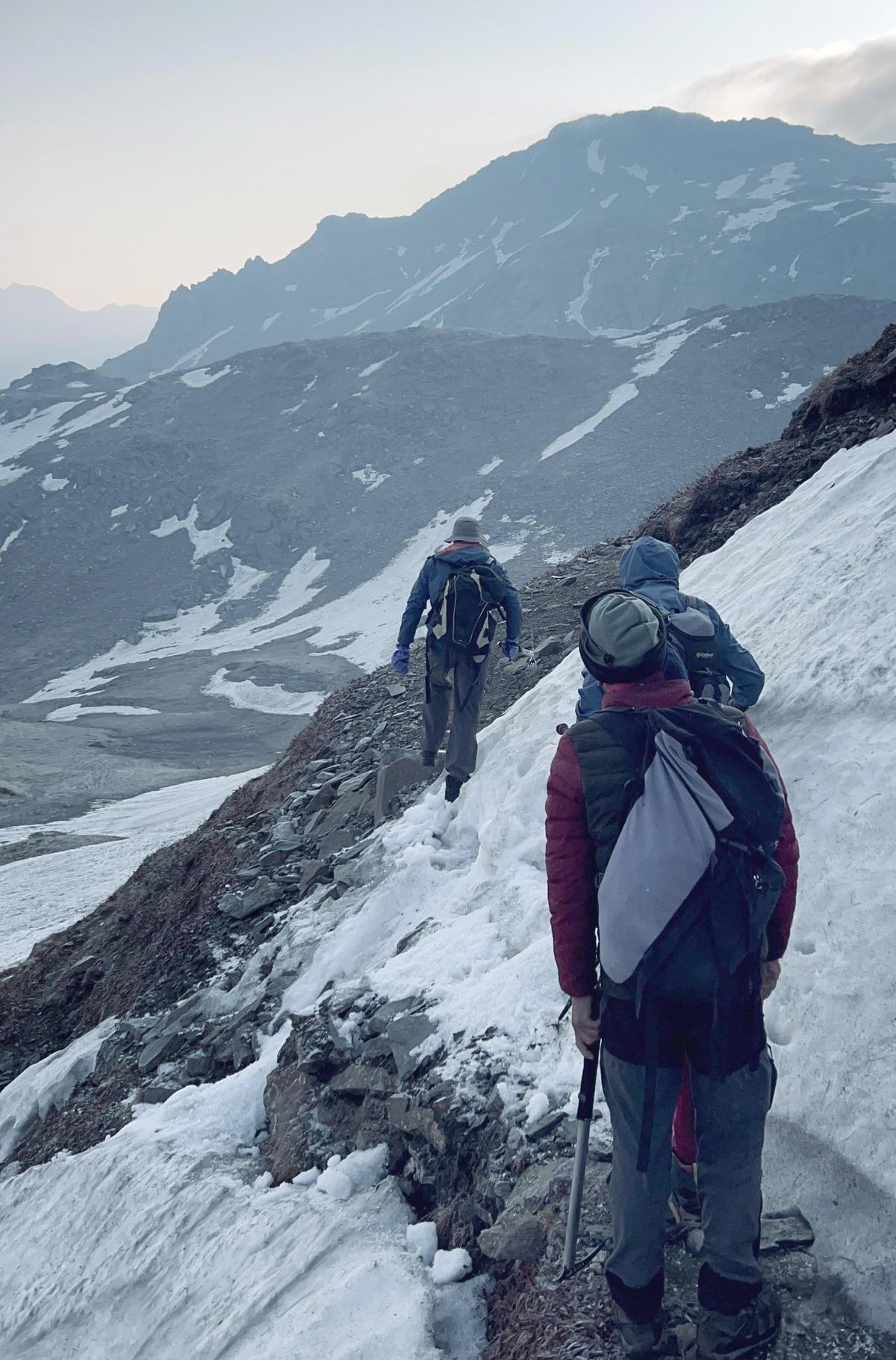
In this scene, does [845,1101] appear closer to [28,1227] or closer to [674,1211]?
[674,1211]

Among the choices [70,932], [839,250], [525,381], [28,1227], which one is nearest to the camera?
[28,1227]

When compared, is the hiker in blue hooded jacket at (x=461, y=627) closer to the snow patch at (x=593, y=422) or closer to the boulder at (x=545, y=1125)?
the boulder at (x=545, y=1125)

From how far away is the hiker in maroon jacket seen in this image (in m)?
2.69

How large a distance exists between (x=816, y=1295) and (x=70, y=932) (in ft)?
38.7

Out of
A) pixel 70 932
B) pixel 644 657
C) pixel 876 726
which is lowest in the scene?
pixel 70 932

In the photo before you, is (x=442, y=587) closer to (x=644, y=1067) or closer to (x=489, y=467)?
(x=644, y=1067)

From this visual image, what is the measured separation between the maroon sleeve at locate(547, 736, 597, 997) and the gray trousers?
315mm

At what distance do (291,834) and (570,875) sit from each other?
7316 millimetres

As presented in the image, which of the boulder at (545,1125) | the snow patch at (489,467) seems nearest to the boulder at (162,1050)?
the boulder at (545,1125)

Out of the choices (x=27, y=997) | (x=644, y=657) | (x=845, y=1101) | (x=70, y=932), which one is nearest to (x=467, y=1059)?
(x=845, y=1101)

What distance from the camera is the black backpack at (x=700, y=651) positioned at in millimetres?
4988

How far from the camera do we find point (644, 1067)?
266 centimetres

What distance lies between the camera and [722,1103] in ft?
8.82

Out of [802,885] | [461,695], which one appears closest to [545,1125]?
[802,885]
